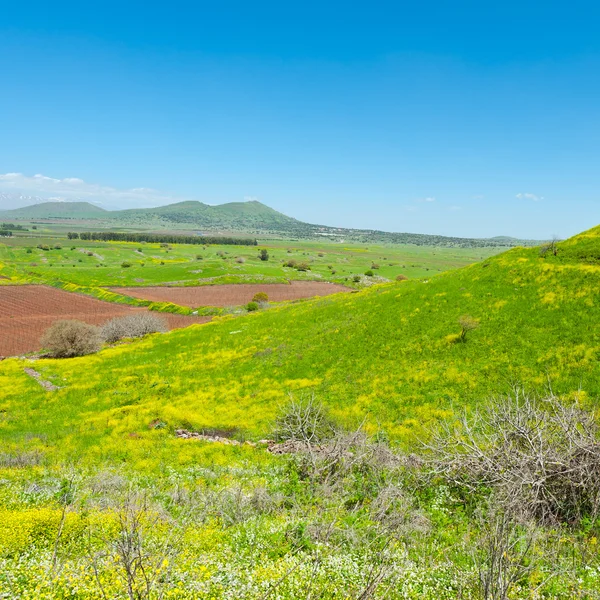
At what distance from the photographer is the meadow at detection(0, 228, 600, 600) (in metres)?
10.7

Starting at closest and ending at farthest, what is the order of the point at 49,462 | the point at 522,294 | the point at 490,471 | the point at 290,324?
the point at 490,471 → the point at 49,462 → the point at 522,294 → the point at 290,324

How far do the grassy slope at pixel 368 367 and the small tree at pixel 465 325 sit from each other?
54cm

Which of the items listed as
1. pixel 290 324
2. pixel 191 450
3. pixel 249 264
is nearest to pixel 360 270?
pixel 249 264

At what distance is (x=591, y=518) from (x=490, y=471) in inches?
141

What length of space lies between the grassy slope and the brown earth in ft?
191

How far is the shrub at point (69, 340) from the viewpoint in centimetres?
5494

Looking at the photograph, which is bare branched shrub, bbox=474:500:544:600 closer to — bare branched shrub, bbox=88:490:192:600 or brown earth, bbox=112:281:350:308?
bare branched shrub, bbox=88:490:192:600

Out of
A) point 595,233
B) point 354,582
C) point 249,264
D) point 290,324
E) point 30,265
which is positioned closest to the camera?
point 354,582

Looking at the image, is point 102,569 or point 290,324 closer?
point 102,569

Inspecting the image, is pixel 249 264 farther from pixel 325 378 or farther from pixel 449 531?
pixel 449 531

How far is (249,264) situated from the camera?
176 metres

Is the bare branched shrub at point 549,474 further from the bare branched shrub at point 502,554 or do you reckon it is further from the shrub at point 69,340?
the shrub at point 69,340

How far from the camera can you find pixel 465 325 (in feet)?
104

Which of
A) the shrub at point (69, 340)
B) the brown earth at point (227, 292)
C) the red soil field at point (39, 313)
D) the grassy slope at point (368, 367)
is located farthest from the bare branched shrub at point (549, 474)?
the brown earth at point (227, 292)
